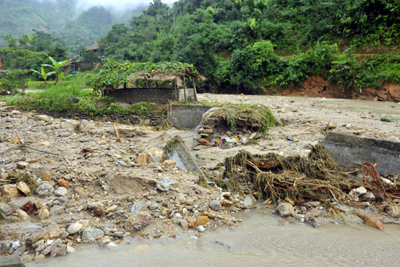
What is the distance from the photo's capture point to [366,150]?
15.8ft

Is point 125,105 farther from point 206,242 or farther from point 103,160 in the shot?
point 206,242

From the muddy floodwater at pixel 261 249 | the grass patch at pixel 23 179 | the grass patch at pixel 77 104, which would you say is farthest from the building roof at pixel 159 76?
the muddy floodwater at pixel 261 249

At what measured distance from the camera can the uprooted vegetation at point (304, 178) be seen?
4.23 m

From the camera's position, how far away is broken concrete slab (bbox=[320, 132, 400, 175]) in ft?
14.8

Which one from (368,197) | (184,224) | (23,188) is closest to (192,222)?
(184,224)

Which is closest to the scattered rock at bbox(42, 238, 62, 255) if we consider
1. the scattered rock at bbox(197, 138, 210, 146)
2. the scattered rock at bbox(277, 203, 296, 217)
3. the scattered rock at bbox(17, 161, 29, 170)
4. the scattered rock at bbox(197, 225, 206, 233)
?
the scattered rock at bbox(197, 225, 206, 233)

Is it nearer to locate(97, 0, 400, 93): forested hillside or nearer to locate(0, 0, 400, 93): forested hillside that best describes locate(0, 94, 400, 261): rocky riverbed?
locate(0, 0, 400, 93): forested hillside

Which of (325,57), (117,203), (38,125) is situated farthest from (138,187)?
(325,57)

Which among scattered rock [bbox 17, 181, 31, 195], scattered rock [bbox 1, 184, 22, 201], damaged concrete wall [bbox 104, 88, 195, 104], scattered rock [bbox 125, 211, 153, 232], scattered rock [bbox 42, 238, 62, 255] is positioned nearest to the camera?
scattered rock [bbox 42, 238, 62, 255]

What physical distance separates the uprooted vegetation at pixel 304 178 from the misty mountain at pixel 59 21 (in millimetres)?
56106

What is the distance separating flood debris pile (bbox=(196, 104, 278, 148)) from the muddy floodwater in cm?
378

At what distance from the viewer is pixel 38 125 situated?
356 inches

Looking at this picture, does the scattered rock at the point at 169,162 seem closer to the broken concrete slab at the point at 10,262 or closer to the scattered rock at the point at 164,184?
the scattered rock at the point at 164,184

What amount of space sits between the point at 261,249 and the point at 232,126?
14.8 ft
